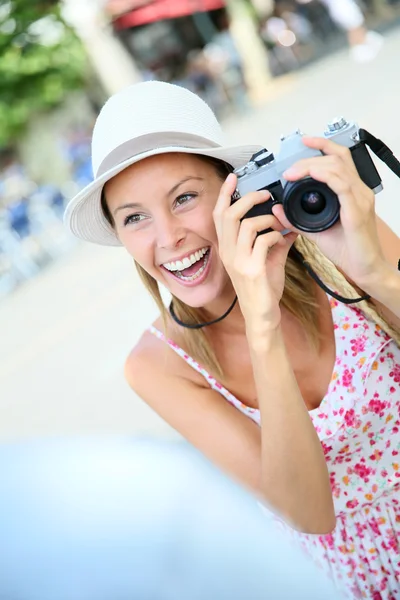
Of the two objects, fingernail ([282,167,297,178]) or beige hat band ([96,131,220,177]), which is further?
beige hat band ([96,131,220,177])

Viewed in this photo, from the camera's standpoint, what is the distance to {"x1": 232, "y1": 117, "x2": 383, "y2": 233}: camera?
55.8 inches

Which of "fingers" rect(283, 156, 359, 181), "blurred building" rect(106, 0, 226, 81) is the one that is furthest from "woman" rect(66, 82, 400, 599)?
"blurred building" rect(106, 0, 226, 81)

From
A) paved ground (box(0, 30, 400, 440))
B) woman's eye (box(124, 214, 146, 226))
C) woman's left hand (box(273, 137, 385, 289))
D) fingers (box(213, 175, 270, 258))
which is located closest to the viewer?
woman's left hand (box(273, 137, 385, 289))

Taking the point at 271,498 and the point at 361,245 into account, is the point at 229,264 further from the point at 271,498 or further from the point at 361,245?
the point at 271,498

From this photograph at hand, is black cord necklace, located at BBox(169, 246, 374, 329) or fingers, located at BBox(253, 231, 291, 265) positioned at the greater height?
fingers, located at BBox(253, 231, 291, 265)

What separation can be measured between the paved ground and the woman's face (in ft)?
6.88

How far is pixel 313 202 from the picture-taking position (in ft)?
4.68

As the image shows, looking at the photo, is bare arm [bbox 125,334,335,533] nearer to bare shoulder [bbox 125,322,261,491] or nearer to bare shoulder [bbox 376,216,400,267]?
bare shoulder [bbox 125,322,261,491]

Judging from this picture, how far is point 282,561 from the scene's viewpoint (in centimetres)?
85

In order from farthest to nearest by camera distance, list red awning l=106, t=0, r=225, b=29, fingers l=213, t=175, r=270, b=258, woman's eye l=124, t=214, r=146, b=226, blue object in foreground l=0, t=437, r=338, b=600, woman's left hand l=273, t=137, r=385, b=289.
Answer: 1. red awning l=106, t=0, r=225, b=29
2. woman's eye l=124, t=214, r=146, b=226
3. fingers l=213, t=175, r=270, b=258
4. woman's left hand l=273, t=137, r=385, b=289
5. blue object in foreground l=0, t=437, r=338, b=600

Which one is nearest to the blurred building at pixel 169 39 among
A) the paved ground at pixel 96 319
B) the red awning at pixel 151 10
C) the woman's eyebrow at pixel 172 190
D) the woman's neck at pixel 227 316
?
the red awning at pixel 151 10

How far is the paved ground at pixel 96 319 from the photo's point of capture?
4777mm

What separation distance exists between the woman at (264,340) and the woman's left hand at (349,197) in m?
0.02

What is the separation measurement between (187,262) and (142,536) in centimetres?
93
